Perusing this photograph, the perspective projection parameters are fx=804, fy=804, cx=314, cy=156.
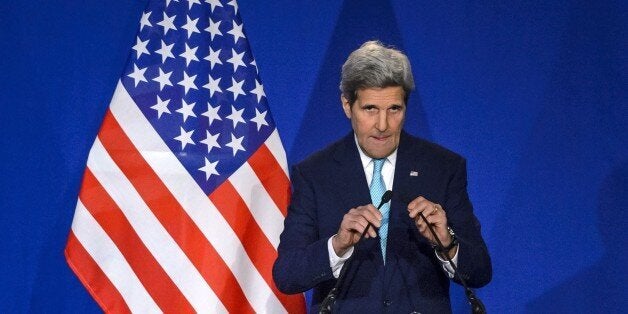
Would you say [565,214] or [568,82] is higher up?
[568,82]

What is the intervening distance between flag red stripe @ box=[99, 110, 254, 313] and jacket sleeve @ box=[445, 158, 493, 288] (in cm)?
86

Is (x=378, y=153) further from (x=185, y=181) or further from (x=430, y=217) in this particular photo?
(x=185, y=181)

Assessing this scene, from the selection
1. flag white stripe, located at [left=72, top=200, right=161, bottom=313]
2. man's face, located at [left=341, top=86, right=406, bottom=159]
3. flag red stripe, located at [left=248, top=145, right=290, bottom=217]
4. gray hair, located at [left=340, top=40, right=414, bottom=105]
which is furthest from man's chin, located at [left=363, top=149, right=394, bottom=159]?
flag white stripe, located at [left=72, top=200, right=161, bottom=313]

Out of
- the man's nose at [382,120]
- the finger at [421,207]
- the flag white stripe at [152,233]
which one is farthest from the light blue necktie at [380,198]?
the flag white stripe at [152,233]

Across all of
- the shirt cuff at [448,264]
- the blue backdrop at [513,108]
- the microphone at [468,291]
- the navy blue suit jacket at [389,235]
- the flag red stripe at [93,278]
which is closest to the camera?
the microphone at [468,291]

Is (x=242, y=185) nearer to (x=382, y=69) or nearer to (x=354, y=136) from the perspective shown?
(x=354, y=136)

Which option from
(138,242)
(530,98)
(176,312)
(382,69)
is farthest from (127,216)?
(530,98)

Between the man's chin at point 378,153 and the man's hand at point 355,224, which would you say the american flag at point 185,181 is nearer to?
the man's chin at point 378,153

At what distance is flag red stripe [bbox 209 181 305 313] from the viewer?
242cm

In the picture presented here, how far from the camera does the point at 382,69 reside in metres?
1.75

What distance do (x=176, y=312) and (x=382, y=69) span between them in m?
1.07

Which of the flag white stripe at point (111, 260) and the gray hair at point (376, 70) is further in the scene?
the flag white stripe at point (111, 260)

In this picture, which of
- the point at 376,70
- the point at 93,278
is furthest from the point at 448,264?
the point at 93,278

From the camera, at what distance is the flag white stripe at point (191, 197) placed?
2.35m
